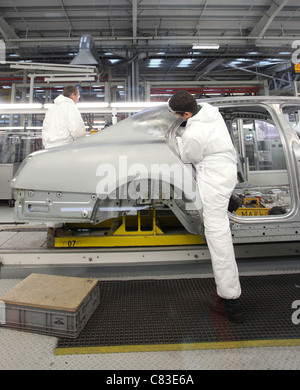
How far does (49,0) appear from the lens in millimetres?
5449

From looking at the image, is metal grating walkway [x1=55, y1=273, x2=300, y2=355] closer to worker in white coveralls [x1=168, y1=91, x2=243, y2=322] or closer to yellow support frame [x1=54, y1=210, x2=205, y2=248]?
worker in white coveralls [x1=168, y1=91, x2=243, y2=322]

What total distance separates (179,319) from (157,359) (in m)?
0.42

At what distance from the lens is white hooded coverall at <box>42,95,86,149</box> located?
2.79 meters

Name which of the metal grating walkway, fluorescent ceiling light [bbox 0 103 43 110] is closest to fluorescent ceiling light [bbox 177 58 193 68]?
fluorescent ceiling light [bbox 0 103 43 110]

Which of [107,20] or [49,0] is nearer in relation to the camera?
[49,0]

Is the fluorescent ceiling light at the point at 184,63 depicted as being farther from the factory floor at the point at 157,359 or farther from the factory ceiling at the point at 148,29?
the factory floor at the point at 157,359

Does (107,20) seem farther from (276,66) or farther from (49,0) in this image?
(276,66)

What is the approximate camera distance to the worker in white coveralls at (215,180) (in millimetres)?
1808

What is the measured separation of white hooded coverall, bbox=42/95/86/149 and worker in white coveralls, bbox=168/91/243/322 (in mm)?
1327

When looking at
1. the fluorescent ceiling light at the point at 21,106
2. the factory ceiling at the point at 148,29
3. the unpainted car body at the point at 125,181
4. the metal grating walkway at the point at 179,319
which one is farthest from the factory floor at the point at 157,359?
the factory ceiling at the point at 148,29

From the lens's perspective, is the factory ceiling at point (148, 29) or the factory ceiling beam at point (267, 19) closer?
the factory ceiling beam at point (267, 19)

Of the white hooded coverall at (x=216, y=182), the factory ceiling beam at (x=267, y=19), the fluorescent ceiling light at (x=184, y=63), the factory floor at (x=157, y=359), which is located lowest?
the factory floor at (x=157, y=359)
